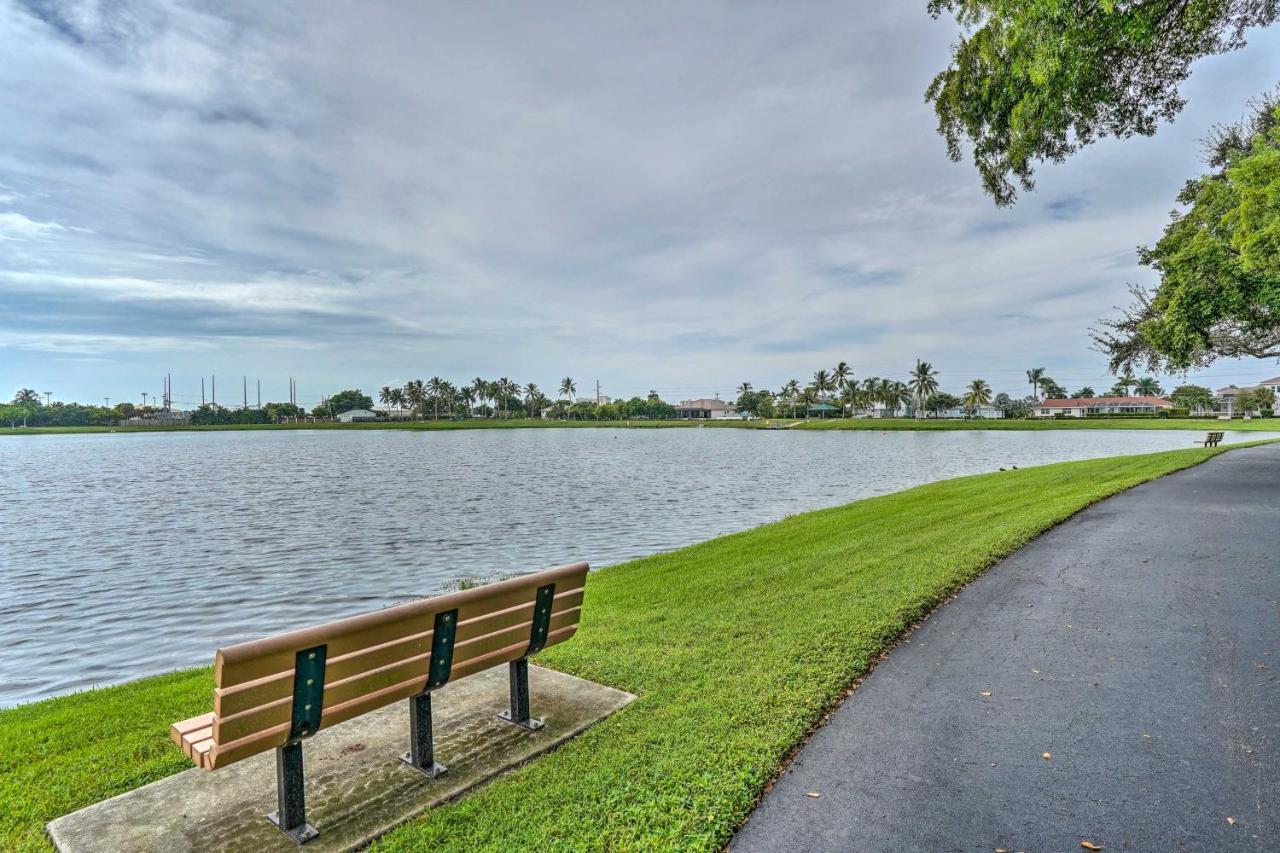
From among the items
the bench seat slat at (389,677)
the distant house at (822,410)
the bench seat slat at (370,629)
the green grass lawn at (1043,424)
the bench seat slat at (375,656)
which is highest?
the distant house at (822,410)

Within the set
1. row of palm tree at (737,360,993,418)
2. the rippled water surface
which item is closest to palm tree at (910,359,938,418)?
row of palm tree at (737,360,993,418)

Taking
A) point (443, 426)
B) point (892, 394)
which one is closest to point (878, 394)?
point (892, 394)

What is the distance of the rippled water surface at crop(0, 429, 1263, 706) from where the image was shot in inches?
394

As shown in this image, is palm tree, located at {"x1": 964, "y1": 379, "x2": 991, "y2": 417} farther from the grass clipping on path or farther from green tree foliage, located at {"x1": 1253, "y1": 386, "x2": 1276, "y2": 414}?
the grass clipping on path

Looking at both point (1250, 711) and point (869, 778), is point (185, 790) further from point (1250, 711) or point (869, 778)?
point (1250, 711)

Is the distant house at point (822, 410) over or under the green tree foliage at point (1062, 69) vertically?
under

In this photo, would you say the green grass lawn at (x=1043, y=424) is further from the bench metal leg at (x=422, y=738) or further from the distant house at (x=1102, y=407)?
the bench metal leg at (x=422, y=738)


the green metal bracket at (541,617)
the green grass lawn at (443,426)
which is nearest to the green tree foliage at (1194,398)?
the green grass lawn at (443,426)

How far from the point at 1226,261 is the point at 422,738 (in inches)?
740

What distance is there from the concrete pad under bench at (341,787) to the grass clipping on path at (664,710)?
0.19 meters

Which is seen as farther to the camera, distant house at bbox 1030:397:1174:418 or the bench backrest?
distant house at bbox 1030:397:1174:418

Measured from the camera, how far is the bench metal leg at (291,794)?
3332 mm

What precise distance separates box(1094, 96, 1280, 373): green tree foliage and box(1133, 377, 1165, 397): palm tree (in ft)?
625

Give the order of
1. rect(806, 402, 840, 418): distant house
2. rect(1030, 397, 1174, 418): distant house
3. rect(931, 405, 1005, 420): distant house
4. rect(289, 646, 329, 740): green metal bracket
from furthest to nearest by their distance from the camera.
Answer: rect(806, 402, 840, 418): distant house, rect(931, 405, 1005, 420): distant house, rect(1030, 397, 1174, 418): distant house, rect(289, 646, 329, 740): green metal bracket
